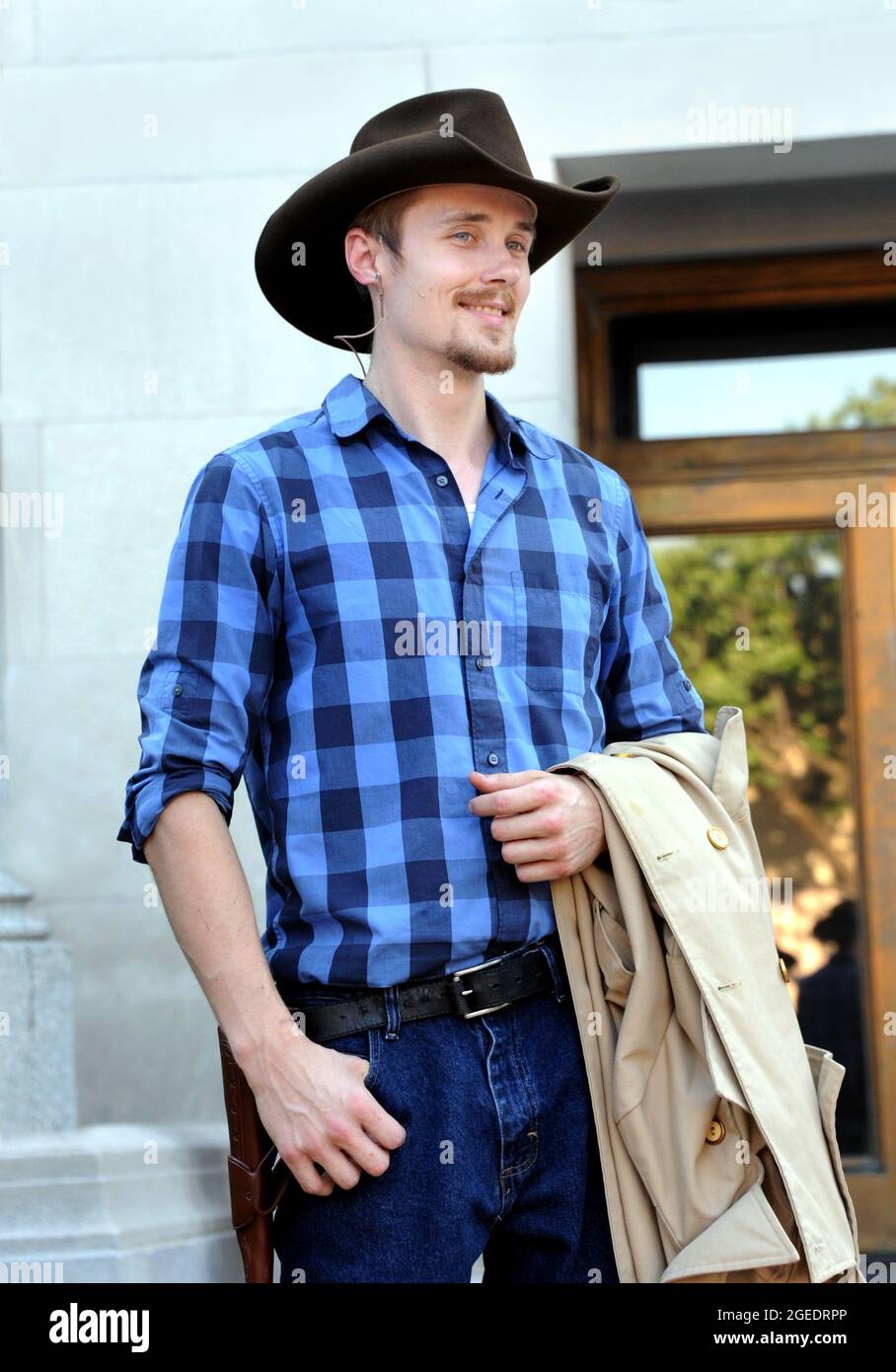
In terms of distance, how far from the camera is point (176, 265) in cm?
382

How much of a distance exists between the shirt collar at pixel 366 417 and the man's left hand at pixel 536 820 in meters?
0.55

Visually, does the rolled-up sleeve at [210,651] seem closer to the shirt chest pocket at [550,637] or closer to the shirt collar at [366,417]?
the shirt collar at [366,417]

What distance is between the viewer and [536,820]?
2.11m

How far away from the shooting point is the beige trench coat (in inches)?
79.6

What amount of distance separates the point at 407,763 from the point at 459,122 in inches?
40.3

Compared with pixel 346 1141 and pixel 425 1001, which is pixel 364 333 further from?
pixel 346 1141

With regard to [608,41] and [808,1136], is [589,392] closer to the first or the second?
[608,41]

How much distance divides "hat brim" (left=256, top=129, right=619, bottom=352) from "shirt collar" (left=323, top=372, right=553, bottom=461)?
28cm

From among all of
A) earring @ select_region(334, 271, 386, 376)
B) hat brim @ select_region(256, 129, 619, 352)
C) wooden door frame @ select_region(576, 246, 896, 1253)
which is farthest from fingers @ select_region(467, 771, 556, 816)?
wooden door frame @ select_region(576, 246, 896, 1253)

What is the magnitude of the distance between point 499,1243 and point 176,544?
1.08m

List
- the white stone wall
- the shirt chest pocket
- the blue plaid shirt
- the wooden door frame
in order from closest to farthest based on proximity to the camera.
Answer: the blue plaid shirt < the shirt chest pocket < the white stone wall < the wooden door frame

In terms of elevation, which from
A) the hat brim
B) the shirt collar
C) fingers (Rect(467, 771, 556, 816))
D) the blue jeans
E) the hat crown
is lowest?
the blue jeans

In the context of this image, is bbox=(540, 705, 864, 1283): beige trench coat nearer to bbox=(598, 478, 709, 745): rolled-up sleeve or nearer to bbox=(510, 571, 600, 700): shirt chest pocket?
bbox=(510, 571, 600, 700): shirt chest pocket

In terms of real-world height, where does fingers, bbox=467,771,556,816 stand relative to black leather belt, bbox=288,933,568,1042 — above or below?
above
